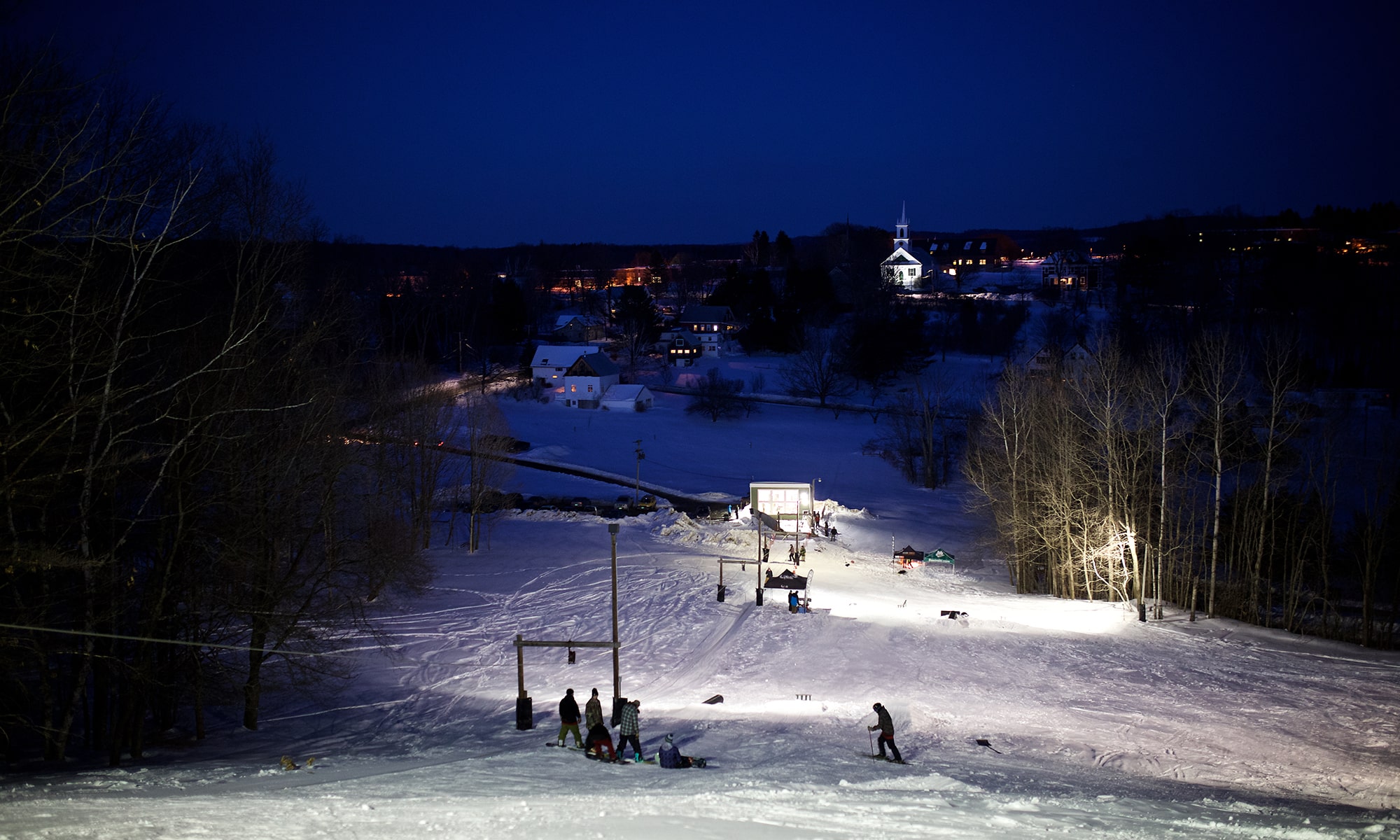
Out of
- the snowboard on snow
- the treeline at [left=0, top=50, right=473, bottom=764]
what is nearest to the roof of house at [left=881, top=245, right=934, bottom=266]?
the treeline at [left=0, top=50, right=473, bottom=764]

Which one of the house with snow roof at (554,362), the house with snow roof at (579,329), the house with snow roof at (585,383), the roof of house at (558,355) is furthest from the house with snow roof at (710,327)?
the house with snow roof at (585,383)

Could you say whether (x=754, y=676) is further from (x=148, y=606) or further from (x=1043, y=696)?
(x=148, y=606)

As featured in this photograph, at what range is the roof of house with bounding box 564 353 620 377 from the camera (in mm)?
69625

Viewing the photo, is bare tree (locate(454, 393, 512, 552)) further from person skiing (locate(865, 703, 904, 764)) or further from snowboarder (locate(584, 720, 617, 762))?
person skiing (locate(865, 703, 904, 764))

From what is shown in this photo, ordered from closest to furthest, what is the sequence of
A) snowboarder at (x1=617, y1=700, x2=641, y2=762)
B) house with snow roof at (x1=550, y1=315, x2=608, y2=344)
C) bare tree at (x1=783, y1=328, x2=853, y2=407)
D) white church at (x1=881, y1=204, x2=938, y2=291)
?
snowboarder at (x1=617, y1=700, x2=641, y2=762) < bare tree at (x1=783, y1=328, x2=853, y2=407) < house with snow roof at (x1=550, y1=315, x2=608, y2=344) < white church at (x1=881, y1=204, x2=938, y2=291)

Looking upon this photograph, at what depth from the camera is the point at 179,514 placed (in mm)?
14188

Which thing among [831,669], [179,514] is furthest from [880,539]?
[179,514]

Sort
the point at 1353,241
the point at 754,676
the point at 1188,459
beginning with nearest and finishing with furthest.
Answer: the point at 754,676 → the point at 1188,459 → the point at 1353,241

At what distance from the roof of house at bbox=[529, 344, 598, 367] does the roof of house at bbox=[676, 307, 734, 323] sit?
19176mm

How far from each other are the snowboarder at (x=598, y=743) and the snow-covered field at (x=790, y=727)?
41 centimetres

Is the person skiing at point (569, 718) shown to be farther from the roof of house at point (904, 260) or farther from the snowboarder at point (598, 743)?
the roof of house at point (904, 260)

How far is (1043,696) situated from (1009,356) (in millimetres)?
58391

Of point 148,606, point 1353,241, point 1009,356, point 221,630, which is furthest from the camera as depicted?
point 1353,241

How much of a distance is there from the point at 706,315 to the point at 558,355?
22.6 meters
